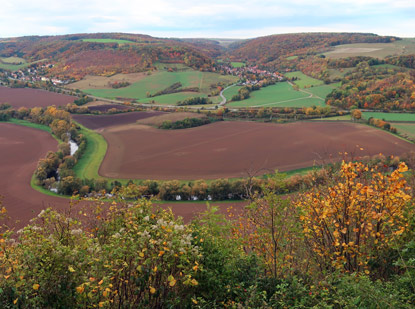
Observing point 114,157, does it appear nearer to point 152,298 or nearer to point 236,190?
point 236,190

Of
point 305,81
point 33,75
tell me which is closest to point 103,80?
point 33,75

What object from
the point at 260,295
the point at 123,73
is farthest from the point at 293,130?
the point at 123,73

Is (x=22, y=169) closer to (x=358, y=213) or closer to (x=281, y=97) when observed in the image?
(x=358, y=213)

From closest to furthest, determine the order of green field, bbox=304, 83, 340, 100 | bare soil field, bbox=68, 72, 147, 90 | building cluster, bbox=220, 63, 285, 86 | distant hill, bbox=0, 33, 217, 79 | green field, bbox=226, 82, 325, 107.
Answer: green field, bbox=226, 82, 325, 107 → green field, bbox=304, 83, 340, 100 → bare soil field, bbox=68, 72, 147, 90 → building cluster, bbox=220, 63, 285, 86 → distant hill, bbox=0, 33, 217, 79

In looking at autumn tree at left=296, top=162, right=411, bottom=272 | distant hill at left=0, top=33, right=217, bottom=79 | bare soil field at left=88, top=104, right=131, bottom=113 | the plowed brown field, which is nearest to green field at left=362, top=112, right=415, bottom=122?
the plowed brown field

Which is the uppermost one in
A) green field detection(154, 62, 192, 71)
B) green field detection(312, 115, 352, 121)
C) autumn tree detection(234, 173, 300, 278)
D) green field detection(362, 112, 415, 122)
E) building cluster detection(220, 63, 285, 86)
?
green field detection(154, 62, 192, 71)

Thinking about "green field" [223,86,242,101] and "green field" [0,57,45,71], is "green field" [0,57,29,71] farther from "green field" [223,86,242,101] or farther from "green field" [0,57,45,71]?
"green field" [223,86,242,101]
